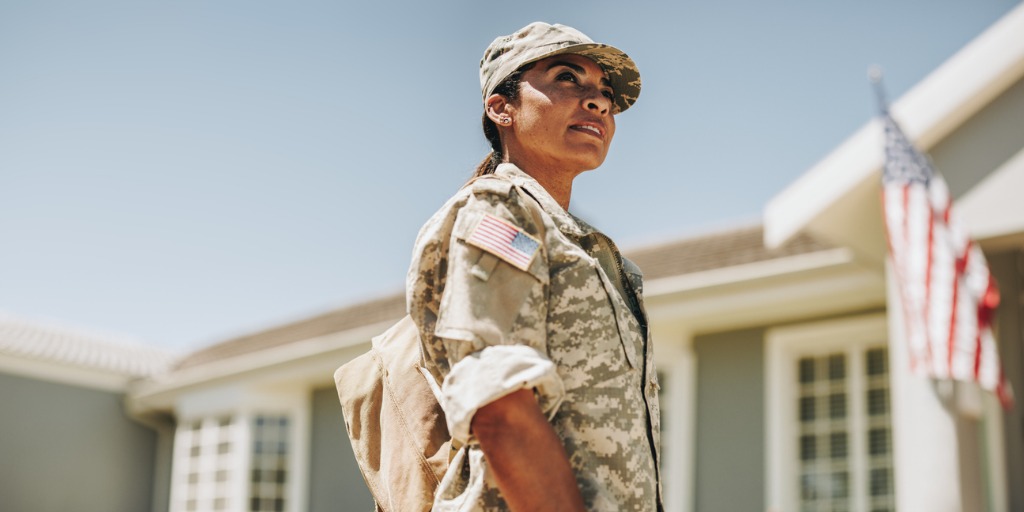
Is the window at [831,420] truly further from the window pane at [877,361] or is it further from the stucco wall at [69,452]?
the stucco wall at [69,452]

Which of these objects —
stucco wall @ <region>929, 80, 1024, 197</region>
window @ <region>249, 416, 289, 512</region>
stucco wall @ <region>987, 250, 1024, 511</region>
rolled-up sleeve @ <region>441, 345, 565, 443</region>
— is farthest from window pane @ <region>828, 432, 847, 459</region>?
rolled-up sleeve @ <region>441, 345, 565, 443</region>

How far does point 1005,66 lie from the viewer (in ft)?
25.9

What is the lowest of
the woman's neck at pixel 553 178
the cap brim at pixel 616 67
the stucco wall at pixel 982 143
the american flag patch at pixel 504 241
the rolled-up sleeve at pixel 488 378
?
the rolled-up sleeve at pixel 488 378

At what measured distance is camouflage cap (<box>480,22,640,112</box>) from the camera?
2334 millimetres

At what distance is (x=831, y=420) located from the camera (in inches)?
402

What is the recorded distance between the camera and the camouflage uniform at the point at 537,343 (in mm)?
1939

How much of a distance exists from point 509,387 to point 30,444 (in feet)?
52.3

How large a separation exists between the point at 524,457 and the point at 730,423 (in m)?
8.84

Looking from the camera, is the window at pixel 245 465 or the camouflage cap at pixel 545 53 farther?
the window at pixel 245 465

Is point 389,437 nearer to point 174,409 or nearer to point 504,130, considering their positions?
point 504,130

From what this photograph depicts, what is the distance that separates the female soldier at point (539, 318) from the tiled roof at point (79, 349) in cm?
1506

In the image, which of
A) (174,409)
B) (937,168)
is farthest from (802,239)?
(174,409)

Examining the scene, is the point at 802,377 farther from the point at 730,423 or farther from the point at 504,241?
the point at 504,241

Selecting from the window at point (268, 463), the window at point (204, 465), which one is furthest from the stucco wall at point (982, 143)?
the window at point (204, 465)
